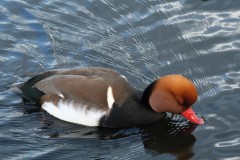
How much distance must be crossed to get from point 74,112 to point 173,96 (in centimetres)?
142

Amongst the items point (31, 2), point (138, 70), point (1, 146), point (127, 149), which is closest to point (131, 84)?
point (138, 70)

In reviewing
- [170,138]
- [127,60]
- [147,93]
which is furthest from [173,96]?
[127,60]

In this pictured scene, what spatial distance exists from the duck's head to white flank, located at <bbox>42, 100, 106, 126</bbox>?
736 mm

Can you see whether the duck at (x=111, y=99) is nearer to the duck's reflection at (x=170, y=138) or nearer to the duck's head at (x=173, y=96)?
the duck's head at (x=173, y=96)

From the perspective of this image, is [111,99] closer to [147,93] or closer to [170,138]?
[147,93]

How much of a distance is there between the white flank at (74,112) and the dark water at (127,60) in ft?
0.30

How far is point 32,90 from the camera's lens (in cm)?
879

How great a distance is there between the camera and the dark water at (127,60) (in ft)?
26.4

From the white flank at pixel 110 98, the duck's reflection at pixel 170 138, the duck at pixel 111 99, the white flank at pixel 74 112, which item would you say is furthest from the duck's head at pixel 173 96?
the white flank at pixel 74 112

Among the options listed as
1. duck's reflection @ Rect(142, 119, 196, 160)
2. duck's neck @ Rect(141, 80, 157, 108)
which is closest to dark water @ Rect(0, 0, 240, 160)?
duck's reflection @ Rect(142, 119, 196, 160)

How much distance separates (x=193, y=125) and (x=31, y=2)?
414 cm

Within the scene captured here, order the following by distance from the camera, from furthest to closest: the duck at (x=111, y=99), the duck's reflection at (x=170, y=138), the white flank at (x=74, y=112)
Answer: the white flank at (x=74, y=112) < the duck at (x=111, y=99) < the duck's reflection at (x=170, y=138)

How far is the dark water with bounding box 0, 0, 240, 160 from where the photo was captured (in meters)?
8.04

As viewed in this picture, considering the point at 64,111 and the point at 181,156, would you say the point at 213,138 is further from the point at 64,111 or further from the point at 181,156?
the point at 64,111
